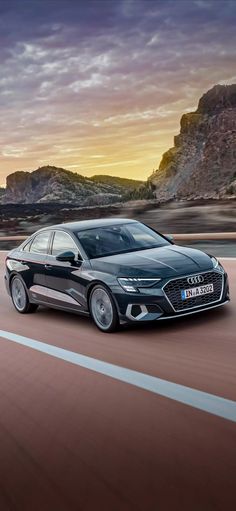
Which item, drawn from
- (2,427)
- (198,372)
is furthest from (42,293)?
(2,427)

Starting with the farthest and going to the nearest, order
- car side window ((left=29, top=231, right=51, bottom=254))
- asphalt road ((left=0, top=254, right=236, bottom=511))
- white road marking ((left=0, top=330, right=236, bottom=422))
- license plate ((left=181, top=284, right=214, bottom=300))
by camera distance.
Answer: car side window ((left=29, top=231, right=51, bottom=254)) < license plate ((left=181, top=284, right=214, bottom=300)) < white road marking ((left=0, top=330, right=236, bottom=422)) < asphalt road ((left=0, top=254, right=236, bottom=511))

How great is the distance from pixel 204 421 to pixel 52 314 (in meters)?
5.74

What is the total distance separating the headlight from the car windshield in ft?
3.09

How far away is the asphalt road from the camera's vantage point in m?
3.77

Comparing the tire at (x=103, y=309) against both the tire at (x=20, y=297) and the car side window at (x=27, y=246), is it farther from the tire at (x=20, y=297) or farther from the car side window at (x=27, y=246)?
the car side window at (x=27, y=246)

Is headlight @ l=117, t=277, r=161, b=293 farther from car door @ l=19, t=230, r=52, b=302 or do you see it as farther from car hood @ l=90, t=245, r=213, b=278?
car door @ l=19, t=230, r=52, b=302

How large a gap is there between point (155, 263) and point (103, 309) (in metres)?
0.83

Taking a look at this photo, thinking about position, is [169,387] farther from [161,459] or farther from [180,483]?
[180,483]

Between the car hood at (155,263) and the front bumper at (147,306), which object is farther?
the car hood at (155,263)

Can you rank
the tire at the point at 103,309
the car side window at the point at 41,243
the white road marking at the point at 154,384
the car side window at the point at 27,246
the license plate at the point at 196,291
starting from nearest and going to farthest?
1. the white road marking at the point at 154,384
2. the license plate at the point at 196,291
3. the tire at the point at 103,309
4. the car side window at the point at 41,243
5. the car side window at the point at 27,246

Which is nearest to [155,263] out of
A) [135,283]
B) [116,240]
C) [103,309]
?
[135,283]

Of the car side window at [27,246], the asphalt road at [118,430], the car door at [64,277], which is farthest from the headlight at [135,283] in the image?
the car side window at [27,246]

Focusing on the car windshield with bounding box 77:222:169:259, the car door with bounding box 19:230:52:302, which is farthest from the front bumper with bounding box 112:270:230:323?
the car door with bounding box 19:230:52:302

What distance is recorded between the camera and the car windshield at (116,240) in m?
9.10
